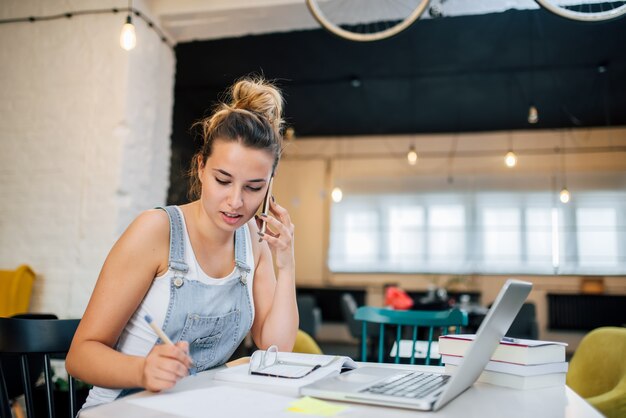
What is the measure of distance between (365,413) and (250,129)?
0.85 metres

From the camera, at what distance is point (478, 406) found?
97cm

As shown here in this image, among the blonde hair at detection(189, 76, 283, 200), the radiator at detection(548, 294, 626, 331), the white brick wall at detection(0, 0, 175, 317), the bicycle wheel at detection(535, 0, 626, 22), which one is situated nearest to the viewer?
the blonde hair at detection(189, 76, 283, 200)

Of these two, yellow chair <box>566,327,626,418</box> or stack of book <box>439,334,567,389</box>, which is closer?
stack of book <box>439,334,567,389</box>

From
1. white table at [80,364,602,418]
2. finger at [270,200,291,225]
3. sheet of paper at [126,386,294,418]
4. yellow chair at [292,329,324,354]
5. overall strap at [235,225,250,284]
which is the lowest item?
yellow chair at [292,329,324,354]

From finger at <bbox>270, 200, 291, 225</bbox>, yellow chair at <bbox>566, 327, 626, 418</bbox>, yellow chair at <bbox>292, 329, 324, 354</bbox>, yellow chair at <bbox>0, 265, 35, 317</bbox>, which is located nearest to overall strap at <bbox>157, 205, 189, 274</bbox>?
finger at <bbox>270, 200, 291, 225</bbox>

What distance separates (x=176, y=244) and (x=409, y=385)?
0.71 metres

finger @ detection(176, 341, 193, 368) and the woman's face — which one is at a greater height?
the woman's face

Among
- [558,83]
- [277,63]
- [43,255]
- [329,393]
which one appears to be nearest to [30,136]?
[43,255]

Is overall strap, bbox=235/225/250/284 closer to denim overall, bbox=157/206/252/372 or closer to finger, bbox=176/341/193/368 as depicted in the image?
denim overall, bbox=157/206/252/372

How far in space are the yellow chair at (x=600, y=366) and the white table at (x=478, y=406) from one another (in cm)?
89

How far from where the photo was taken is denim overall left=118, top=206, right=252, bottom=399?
1.35m

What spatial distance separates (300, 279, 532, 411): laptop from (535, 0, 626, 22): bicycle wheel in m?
2.18

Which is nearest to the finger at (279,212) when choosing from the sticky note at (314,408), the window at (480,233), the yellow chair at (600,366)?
the sticky note at (314,408)

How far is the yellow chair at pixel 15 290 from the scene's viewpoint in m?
3.46
